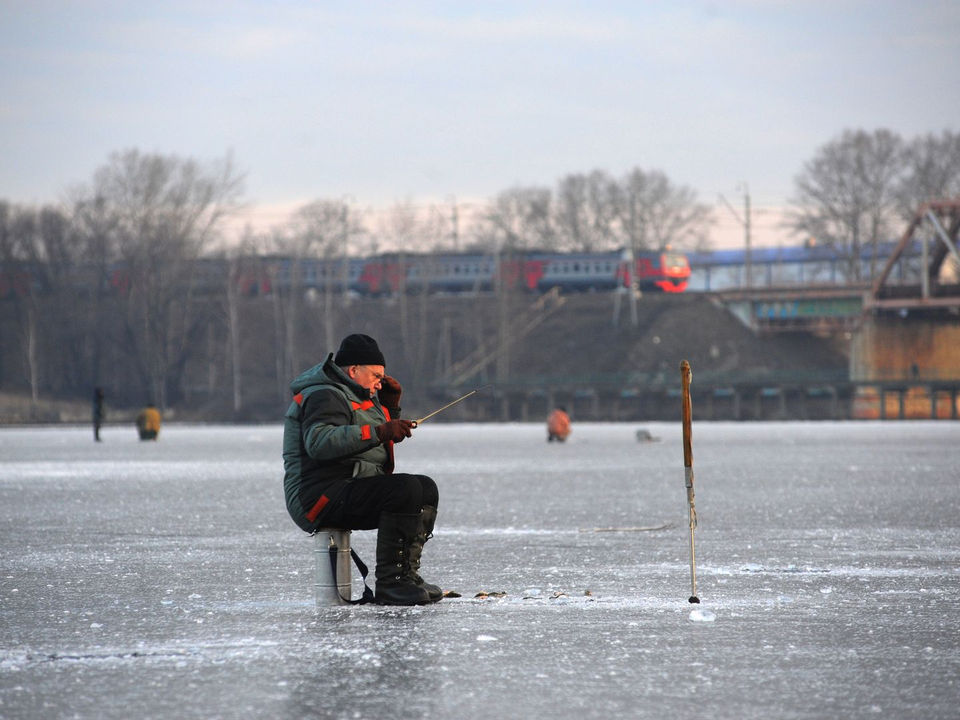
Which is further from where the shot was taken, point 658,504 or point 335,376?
point 658,504

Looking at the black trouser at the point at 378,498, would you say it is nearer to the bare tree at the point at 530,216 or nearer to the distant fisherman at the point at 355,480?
the distant fisherman at the point at 355,480

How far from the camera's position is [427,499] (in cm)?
781

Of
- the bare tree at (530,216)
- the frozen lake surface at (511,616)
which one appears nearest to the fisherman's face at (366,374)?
the frozen lake surface at (511,616)

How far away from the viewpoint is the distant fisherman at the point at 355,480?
763 cm

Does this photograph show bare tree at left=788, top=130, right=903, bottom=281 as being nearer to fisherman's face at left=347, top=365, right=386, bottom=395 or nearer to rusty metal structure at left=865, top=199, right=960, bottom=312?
rusty metal structure at left=865, top=199, right=960, bottom=312

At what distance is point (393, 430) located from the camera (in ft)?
24.0

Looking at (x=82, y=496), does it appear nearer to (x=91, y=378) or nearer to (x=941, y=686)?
(x=941, y=686)

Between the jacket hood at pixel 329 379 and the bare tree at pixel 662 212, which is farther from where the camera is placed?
the bare tree at pixel 662 212

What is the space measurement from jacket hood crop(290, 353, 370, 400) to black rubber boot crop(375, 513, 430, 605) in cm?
70

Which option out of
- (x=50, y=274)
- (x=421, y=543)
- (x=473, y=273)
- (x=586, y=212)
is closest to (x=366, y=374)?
(x=421, y=543)

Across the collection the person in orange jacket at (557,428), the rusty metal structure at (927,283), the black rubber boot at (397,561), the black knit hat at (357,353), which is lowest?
the person in orange jacket at (557,428)

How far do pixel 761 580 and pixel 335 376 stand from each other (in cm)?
297

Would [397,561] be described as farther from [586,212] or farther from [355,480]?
[586,212]

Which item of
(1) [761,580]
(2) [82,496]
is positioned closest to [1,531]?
(2) [82,496]
